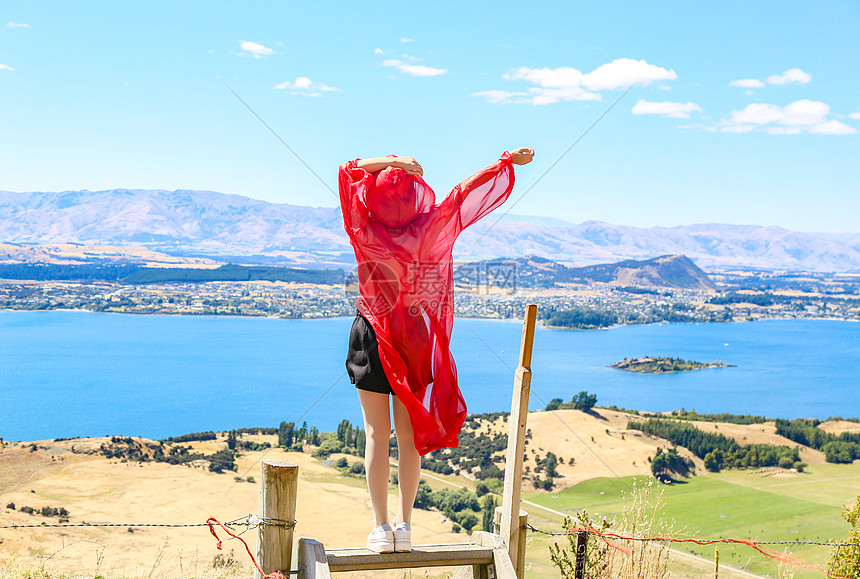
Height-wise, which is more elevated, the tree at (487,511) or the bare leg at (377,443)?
the bare leg at (377,443)

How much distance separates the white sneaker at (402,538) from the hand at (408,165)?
4.71ft

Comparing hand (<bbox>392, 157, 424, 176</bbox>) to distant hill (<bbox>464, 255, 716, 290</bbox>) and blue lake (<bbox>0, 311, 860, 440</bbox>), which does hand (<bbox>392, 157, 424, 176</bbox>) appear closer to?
blue lake (<bbox>0, 311, 860, 440</bbox>)

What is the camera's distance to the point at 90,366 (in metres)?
74.0

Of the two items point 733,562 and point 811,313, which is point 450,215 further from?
point 811,313

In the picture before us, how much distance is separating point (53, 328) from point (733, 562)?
94618 mm

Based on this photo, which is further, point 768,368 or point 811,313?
point 811,313

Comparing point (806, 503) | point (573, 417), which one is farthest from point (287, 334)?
point (806, 503)

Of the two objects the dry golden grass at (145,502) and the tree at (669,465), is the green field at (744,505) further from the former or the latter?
the dry golden grass at (145,502)

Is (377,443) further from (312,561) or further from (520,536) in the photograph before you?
(520,536)

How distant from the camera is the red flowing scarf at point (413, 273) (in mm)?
2693

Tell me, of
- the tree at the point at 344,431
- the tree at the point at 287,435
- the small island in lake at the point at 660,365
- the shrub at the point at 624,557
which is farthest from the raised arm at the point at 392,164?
the small island in lake at the point at 660,365

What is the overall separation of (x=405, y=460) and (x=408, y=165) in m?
1.21

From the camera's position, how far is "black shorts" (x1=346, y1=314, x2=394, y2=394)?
267 cm

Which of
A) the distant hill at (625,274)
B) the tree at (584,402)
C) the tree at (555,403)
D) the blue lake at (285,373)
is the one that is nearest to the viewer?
the tree at (584,402)
